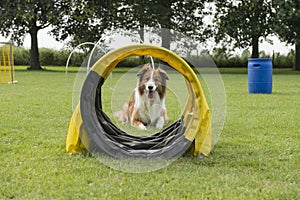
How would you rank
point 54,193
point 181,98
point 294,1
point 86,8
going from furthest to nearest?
point 86,8 → point 294,1 → point 181,98 → point 54,193

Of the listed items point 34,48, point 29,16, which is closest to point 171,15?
point 29,16

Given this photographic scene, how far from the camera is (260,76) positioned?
9094mm

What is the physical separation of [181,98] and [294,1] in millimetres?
14171

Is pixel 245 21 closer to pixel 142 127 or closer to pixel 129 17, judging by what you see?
pixel 129 17

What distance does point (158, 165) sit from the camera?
3.04m

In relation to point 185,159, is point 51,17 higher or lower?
higher

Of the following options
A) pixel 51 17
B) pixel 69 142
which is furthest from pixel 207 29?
pixel 69 142

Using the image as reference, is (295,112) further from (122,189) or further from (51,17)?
(51,17)

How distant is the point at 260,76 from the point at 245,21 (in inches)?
469

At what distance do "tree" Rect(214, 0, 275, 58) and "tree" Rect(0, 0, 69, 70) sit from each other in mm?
7180

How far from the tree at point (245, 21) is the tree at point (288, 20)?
2.47 feet

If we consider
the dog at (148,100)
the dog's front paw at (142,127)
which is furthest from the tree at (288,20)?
the dog's front paw at (142,127)

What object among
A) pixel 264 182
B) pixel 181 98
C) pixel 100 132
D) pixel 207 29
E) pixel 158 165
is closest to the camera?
pixel 264 182

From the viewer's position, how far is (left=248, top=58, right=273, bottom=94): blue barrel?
9.05 m
